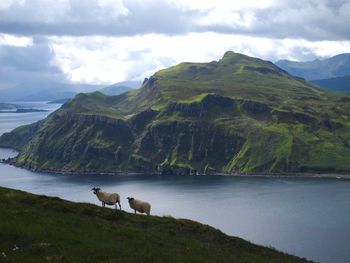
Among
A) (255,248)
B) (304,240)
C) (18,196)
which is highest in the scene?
(18,196)

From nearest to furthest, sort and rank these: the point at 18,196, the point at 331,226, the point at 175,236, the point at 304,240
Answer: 1. the point at 175,236
2. the point at 18,196
3. the point at 304,240
4. the point at 331,226

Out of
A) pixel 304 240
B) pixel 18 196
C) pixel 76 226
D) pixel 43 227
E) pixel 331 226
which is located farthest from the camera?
pixel 331 226

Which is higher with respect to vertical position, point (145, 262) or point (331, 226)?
point (145, 262)

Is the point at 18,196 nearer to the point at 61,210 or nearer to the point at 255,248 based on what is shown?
the point at 61,210

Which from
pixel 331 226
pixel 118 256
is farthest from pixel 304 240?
pixel 118 256

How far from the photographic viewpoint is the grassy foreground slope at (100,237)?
41781 mm

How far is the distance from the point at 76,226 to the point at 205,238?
15.9 m

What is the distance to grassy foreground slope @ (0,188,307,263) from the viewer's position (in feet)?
137

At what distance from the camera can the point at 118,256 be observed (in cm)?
4231

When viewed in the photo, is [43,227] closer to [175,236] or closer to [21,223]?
[21,223]

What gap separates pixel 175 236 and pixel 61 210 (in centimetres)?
1346

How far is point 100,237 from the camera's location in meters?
48.1

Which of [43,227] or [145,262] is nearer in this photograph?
[145,262]

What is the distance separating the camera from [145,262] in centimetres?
4222
